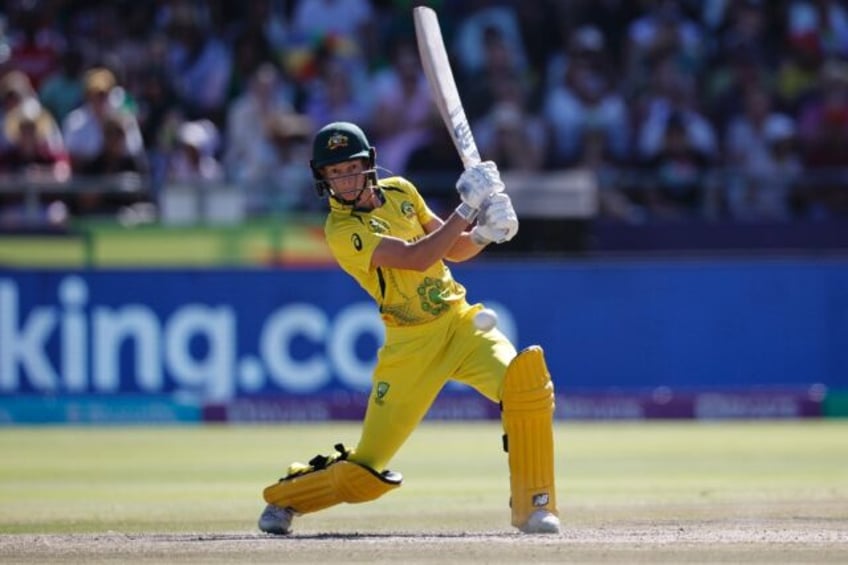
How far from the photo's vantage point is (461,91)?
14008mm

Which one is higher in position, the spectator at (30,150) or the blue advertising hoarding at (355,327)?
the spectator at (30,150)

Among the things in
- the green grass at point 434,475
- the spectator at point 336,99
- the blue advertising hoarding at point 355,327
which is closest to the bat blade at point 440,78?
the green grass at point 434,475

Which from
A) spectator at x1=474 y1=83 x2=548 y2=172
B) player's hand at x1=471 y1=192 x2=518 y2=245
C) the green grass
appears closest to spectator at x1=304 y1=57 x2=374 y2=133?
spectator at x1=474 y1=83 x2=548 y2=172

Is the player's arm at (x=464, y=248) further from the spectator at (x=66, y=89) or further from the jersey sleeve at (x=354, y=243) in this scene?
the spectator at (x=66, y=89)

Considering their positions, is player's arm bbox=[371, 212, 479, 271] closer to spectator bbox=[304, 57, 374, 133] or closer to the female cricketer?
the female cricketer

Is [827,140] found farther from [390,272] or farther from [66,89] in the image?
[390,272]

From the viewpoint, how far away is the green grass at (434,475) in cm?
697

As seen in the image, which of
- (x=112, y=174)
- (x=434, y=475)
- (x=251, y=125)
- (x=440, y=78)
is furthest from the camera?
(x=251, y=125)

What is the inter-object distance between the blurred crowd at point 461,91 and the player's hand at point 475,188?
265 inches

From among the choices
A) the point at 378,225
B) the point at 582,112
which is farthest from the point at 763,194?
the point at 378,225

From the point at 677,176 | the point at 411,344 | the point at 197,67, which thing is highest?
the point at 197,67

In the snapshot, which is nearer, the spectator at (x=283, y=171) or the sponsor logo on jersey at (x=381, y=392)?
the sponsor logo on jersey at (x=381, y=392)

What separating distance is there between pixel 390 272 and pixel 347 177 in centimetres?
37

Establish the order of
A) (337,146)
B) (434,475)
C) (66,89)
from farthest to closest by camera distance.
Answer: (66,89) < (434,475) < (337,146)
